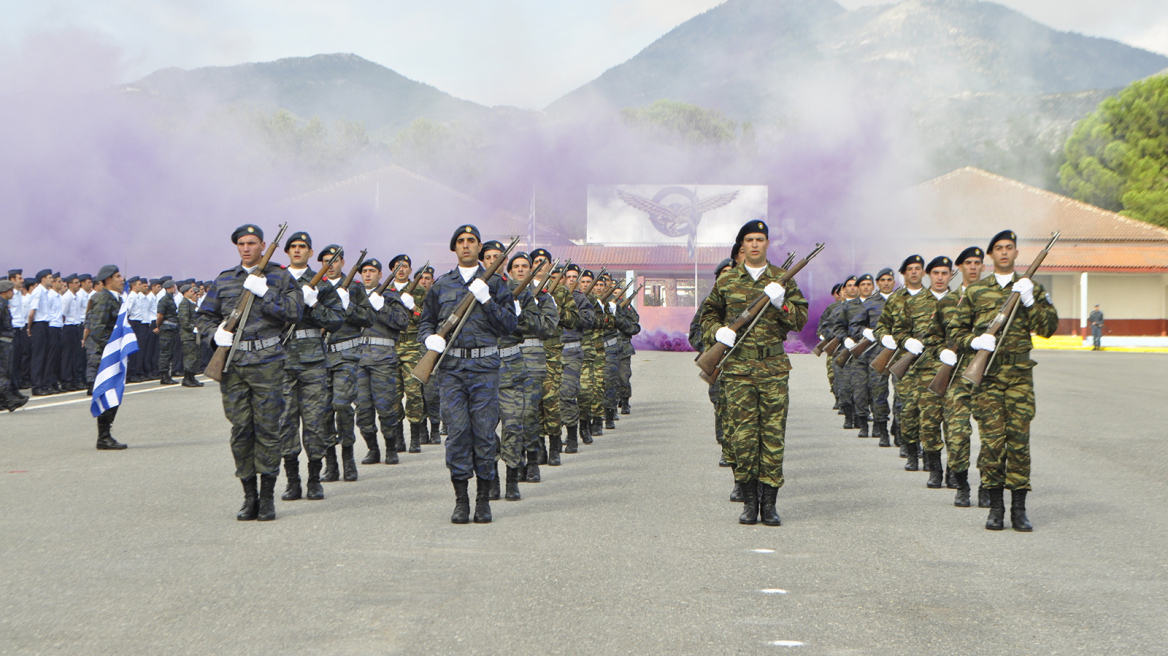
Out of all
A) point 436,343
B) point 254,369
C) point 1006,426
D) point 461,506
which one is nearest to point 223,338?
point 254,369

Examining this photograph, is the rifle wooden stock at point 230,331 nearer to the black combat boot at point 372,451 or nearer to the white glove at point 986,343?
the black combat boot at point 372,451

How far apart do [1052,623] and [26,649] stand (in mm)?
4491

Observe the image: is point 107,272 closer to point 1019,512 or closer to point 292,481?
point 292,481

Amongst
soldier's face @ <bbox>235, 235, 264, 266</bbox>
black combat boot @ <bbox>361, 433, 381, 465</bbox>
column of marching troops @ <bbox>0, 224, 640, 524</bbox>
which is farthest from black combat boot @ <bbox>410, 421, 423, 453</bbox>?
soldier's face @ <bbox>235, 235, 264, 266</bbox>

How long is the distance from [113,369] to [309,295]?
4.47 m

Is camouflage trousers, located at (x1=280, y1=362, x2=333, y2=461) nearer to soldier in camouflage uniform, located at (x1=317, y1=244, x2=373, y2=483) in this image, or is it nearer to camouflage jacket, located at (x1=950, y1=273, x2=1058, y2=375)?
soldier in camouflage uniform, located at (x1=317, y1=244, x2=373, y2=483)

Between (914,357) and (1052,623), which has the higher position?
(914,357)

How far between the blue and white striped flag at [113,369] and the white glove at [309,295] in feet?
13.0

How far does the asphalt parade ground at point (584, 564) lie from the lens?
14.8ft

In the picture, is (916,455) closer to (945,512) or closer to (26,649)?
(945,512)

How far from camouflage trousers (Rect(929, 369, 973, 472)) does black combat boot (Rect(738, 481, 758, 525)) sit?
6.29 feet

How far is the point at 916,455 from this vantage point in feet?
32.3

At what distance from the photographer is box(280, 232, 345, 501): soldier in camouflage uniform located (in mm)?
8117

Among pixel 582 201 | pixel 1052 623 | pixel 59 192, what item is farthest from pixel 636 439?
pixel 582 201
